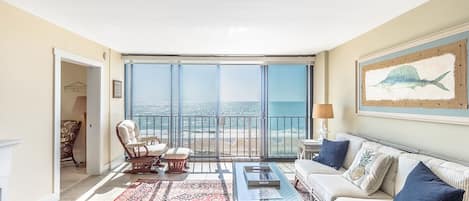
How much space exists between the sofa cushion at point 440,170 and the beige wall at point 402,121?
0.25m

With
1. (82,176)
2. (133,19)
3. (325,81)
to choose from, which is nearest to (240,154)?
(325,81)

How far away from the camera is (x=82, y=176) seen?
550 cm

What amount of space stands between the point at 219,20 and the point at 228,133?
3845 millimetres

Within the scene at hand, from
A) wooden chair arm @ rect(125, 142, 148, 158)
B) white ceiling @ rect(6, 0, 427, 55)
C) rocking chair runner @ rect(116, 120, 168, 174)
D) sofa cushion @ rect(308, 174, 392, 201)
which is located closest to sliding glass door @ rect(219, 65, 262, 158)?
white ceiling @ rect(6, 0, 427, 55)

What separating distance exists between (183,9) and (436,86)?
8.28ft

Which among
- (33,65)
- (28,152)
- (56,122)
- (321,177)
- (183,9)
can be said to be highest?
(183,9)

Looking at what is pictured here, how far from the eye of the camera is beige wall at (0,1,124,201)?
320 cm

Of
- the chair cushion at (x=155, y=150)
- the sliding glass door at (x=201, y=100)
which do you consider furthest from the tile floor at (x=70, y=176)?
the sliding glass door at (x=201, y=100)

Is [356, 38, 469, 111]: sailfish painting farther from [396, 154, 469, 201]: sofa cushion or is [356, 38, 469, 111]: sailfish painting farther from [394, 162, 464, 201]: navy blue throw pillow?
[394, 162, 464, 201]: navy blue throw pillow

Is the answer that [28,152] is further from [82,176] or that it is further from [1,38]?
[82,176]

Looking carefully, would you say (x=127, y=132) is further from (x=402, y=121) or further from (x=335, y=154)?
(x=402, y=121)

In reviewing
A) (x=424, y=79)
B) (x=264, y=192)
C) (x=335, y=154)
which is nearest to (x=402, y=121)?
(x=424, y=79)

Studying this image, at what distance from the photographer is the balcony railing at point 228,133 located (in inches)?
277

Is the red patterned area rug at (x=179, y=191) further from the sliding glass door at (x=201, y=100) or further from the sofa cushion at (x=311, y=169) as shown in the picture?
the sliding glass door at (x=201, y=100)
